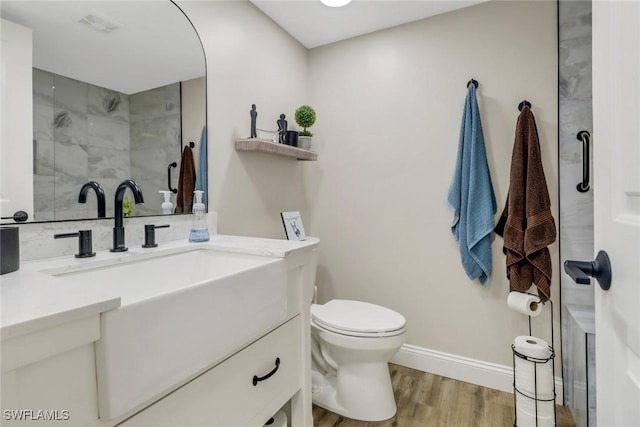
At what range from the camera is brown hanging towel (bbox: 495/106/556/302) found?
158 centimetres

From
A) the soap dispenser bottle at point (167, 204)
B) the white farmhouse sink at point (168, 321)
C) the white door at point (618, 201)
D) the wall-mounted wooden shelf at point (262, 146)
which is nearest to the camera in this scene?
the white door at point (618, 201)

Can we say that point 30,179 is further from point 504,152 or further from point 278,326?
point 504,152

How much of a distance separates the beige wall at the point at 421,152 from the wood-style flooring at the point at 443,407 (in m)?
0.20

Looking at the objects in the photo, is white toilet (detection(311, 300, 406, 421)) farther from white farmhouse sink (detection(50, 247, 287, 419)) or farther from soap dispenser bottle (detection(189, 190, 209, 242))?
soap dispenser bottle (detection(189, 190, 209, 242))

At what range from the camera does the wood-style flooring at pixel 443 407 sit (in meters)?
1.54

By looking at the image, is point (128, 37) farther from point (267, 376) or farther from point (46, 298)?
point (267, 376)

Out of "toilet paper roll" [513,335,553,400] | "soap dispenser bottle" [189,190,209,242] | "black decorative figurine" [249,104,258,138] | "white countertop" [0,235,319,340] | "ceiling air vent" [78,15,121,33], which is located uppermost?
"ceiling air vent" [78,15,121,33]

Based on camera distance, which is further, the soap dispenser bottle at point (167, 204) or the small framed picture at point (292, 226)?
the small framed picture at point (292, 226)

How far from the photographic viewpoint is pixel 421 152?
6.65 ft

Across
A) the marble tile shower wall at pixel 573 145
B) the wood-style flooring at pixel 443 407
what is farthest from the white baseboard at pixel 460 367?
the marble tile shower wall at pixel 573 145

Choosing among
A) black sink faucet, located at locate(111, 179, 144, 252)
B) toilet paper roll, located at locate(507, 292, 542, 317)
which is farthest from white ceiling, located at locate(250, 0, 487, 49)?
toilet paper roll, located at locate(507, 292, 542, 317)

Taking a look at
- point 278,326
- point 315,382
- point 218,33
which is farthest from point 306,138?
point 315,382

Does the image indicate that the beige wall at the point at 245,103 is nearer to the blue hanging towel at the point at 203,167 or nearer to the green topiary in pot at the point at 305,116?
the blue hanging towel at the point at 203,167

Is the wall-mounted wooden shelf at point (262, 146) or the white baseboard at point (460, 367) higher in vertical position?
the wall-mounted wooden shelf at point (262, 146)
